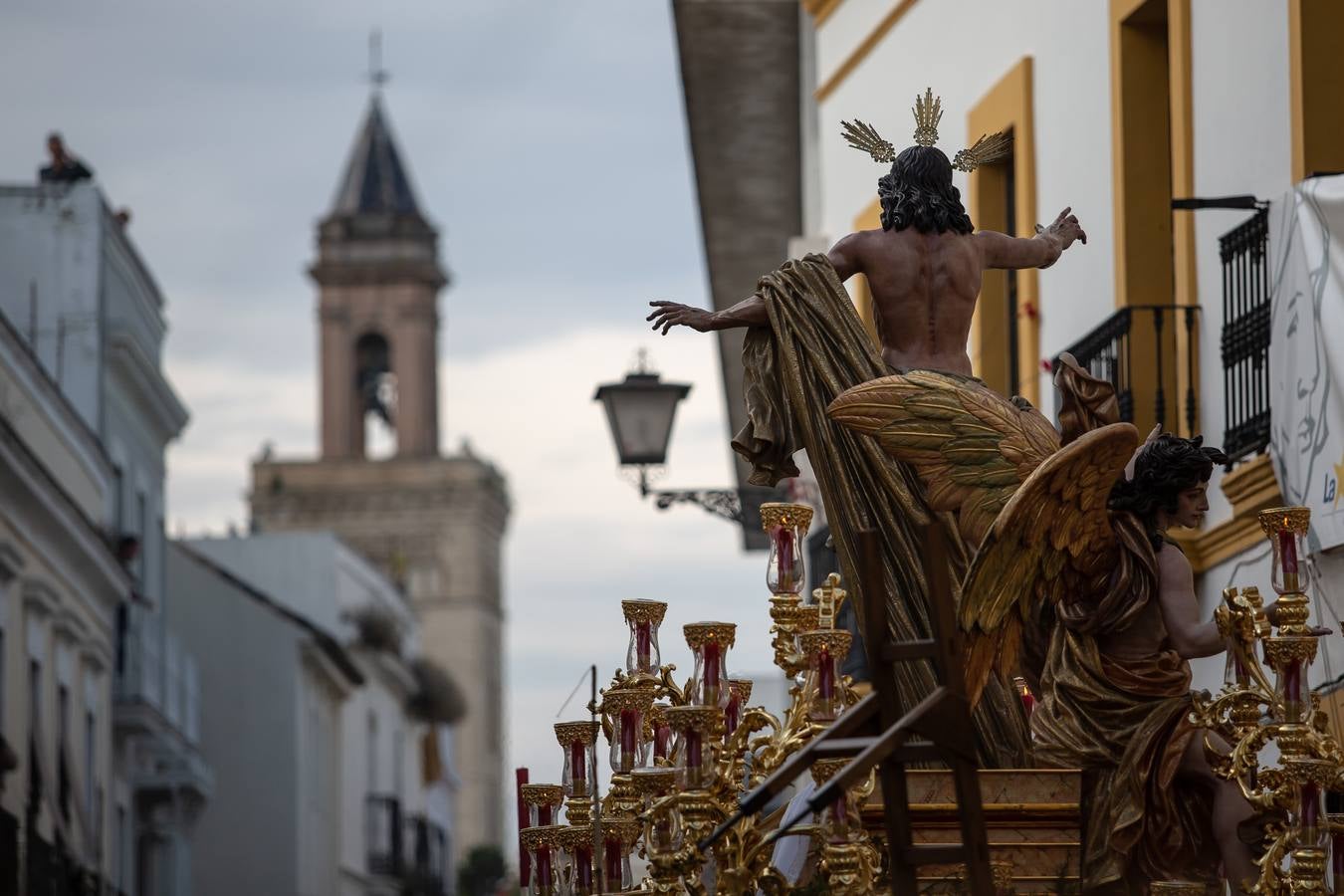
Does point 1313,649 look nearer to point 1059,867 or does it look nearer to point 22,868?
point 1059,867

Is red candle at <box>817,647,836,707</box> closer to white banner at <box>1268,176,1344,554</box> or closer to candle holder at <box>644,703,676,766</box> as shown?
candle holder at <box>644,703,676,766</box>

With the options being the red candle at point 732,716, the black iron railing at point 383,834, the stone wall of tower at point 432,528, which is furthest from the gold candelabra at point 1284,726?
the stone wall of tower at point 432,528

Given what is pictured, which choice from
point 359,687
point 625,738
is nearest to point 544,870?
point 625,738

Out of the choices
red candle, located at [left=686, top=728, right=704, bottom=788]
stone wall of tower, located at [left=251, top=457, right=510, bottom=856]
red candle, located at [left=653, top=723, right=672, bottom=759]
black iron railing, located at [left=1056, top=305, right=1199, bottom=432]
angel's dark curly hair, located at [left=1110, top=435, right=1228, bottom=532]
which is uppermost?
stone wall of tower, located at [left=251, top=457, right=510, bottom=856]

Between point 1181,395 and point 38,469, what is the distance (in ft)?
43.2

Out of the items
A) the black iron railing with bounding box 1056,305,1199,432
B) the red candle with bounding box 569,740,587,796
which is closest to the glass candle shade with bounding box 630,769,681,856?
the red candle with bounding box 569,740,587,796

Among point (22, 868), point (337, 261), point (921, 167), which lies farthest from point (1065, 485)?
point (337, 261)

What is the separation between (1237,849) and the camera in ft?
27.9

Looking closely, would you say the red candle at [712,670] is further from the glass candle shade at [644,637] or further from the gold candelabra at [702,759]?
the glass candle shade at [644,637]

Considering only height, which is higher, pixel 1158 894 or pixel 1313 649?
pixel 1313 649

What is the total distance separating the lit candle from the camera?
820 cm

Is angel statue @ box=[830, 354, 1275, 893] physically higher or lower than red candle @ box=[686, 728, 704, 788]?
higher

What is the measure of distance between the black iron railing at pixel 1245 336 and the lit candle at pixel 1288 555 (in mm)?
3878

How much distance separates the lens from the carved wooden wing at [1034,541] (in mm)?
8414
